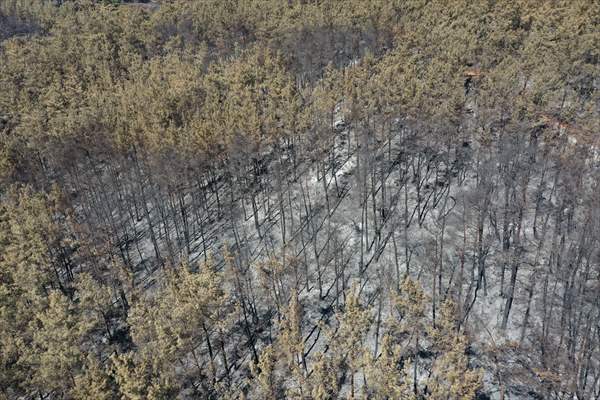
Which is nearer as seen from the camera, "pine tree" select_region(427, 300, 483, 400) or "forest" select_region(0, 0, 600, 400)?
"pine tree" select_region(427, 300, 483, 400)

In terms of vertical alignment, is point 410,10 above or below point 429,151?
above

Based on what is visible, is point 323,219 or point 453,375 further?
point 323,219

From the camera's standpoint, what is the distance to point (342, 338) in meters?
36.2

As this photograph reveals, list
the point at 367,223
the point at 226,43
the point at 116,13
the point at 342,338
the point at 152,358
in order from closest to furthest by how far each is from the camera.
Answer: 1. the point at 152,358
2. the point at 342,338
3. the point at 367,223
4. the point at 226,43
5. the point at 116,13

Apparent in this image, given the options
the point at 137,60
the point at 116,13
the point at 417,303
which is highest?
the point at 116,13

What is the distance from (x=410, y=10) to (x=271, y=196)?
49694 mm

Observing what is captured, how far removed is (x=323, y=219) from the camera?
61094 millimetres

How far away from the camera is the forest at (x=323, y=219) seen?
3547cm

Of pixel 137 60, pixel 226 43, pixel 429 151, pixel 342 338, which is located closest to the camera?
pixel 342 338

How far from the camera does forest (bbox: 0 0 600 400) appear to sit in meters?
35.5

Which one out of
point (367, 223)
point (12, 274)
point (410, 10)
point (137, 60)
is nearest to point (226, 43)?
point (137, 60)

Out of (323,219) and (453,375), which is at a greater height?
(453,375)

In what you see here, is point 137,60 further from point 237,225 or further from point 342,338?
point 342,338

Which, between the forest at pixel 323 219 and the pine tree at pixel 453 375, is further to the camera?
the forest at pixel 323 219
